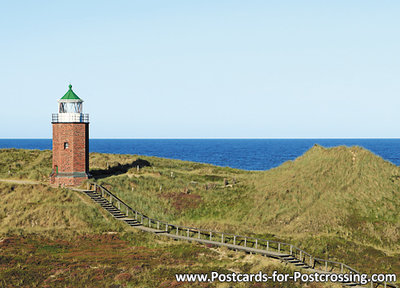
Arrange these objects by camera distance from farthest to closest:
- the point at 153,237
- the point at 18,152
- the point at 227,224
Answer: the point at 18,152, the point at 227,224, the point at 153,237

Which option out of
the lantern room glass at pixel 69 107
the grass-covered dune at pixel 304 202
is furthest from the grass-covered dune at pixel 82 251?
the lantern room glass at pixel 69 107

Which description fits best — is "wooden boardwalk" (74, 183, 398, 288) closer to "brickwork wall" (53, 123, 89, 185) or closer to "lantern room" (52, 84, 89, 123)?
"brickwork wall" (53, 123, 89, 185)

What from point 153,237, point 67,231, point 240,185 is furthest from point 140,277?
point 240,185

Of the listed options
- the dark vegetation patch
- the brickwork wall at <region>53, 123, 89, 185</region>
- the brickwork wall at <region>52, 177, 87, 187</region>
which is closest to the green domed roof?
the brickwork wall at <region>53, 123, 89, 185</region>

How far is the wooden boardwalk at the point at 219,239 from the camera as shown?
1259 inches

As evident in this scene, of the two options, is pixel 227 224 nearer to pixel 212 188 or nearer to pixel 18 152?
pixel 212 188

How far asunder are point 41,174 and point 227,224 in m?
23.3

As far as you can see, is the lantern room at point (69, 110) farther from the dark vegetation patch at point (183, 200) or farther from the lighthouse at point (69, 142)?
the dark vegetation patch at point (183, 200)

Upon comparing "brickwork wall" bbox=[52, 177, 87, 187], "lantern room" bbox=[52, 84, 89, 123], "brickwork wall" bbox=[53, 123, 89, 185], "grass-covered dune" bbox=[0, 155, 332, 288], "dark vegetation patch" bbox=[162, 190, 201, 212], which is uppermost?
"lantern room" bbox=[52, 84, 89, 123]

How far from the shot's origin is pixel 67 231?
39.7 meters

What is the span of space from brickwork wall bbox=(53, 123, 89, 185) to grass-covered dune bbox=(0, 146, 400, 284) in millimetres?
3255

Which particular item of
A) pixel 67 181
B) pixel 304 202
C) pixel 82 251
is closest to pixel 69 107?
pixel 67 181

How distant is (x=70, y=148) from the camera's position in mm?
48125

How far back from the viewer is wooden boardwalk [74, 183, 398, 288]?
32.0 m
